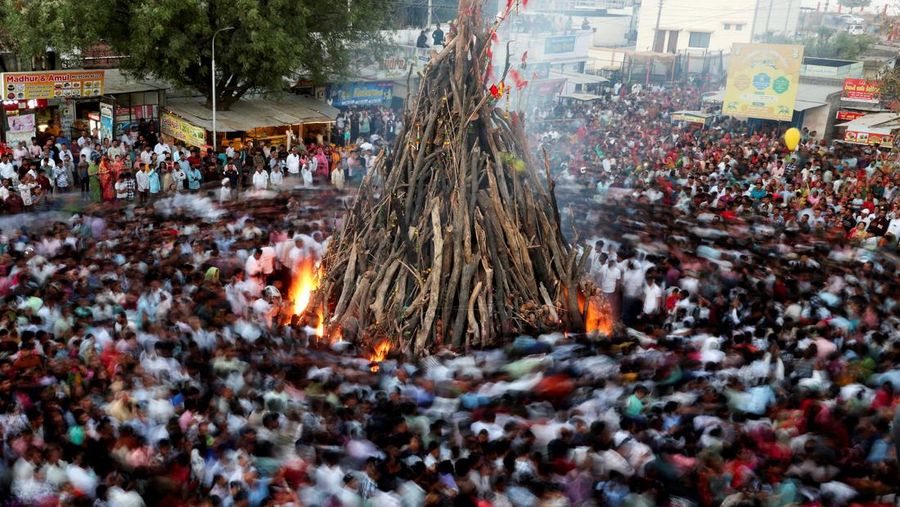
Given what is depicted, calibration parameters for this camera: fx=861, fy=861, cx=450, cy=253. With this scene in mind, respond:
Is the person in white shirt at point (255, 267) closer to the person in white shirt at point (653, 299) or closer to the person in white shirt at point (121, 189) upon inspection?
the person in white shirt at point (653, 299)

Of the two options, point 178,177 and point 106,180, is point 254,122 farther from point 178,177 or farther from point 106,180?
point 106,180

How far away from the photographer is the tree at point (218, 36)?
2056 cm

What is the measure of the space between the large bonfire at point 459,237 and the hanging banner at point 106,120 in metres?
13.4

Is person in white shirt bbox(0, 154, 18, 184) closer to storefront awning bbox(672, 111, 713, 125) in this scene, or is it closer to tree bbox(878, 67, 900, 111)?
tree bbox(878, 67, 900, 111)

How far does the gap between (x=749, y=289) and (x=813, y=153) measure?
14.4m

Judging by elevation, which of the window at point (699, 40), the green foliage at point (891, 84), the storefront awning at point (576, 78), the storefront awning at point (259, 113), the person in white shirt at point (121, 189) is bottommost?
the person in white shirt at point (121, 189)

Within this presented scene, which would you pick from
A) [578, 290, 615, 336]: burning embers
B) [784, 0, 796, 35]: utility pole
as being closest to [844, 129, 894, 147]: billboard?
[578, 290, 615, 336]: burning embers

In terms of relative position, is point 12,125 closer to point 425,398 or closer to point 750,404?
point 425,398

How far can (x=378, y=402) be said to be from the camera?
364 inches

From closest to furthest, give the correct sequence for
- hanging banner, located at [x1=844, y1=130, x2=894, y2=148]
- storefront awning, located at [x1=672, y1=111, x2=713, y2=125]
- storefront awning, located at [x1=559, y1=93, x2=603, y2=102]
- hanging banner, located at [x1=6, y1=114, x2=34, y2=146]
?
hanging banner, located at [x1=6, y1=114, x2=34, y2=146] < hanging banner, located at [x1=844, y1=130, x2=894, y2=148] < storefront awning, located at [x1=672, y1=111, x2=713, y2=125] < storefront awning, located at [x1=559, y1=93, x2=603, y2=102]

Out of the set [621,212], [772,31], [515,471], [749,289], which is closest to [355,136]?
[621,212]

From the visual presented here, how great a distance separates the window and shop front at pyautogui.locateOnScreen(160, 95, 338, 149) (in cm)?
3013

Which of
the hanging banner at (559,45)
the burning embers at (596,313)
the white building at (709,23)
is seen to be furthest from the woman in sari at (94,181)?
the white building at (709,23)

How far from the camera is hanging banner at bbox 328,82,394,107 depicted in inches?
1131
